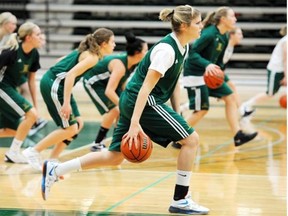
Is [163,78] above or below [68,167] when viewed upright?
above

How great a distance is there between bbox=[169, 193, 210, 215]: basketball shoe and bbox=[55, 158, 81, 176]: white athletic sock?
73cm

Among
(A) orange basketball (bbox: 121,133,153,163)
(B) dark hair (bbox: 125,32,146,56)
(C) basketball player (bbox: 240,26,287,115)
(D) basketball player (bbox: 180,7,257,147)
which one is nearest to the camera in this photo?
(A) orange basketball (bbox: 121,133,153,163)

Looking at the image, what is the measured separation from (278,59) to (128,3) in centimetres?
729

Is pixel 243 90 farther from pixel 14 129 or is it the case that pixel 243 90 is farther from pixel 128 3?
pixel 14 129

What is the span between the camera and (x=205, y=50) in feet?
26.1

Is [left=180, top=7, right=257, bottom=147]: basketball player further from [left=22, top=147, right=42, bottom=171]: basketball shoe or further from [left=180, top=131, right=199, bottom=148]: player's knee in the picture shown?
[left=180, top=131, right=199, bottom=148]: player's knee

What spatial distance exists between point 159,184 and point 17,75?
6.41 feet

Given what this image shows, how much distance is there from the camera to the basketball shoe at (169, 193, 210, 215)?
4863mm

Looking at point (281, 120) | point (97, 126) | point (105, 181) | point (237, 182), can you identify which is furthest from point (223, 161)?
point (281, 120)

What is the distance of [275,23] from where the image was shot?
1609cm

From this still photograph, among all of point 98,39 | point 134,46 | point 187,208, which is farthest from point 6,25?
point 187,208

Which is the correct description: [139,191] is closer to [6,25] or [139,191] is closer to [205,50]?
[205,50]

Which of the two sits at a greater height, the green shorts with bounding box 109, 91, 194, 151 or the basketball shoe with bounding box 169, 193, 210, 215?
the green shorts with bounding box 109, 91, 194, 151

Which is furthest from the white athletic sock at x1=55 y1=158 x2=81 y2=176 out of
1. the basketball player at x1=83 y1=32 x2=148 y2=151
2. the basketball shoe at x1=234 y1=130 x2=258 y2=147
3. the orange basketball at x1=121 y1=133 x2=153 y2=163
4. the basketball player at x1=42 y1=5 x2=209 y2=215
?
the basketball shoe at x1=234 y1=130 x2=258 y2=147
